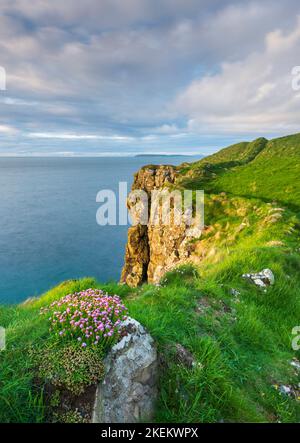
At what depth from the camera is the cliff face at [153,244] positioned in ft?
84.5

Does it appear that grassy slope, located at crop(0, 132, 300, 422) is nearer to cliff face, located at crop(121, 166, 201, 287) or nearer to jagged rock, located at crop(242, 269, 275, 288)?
jagged rock, located at crop(242, 269, 275, 288)

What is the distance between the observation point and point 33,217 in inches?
5659

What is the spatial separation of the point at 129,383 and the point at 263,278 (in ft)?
22.2

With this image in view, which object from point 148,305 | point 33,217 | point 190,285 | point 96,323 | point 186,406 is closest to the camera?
point 186,406

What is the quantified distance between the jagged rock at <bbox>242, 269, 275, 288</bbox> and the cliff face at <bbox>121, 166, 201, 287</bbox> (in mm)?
10713

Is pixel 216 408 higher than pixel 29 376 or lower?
lower

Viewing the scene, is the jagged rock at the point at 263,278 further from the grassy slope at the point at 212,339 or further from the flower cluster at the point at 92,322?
the flower cluster at the point at 92,322

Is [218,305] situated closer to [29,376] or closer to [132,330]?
[132,330]

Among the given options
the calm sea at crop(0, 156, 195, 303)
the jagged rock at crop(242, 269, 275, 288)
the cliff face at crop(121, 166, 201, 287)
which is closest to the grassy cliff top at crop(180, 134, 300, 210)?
the cliff face at crop(121, 166, 201, 287)

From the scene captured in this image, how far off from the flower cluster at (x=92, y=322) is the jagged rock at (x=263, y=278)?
568 cm

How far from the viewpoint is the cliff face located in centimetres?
2576

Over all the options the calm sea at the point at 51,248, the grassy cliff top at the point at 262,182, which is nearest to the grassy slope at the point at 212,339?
the grassy cliff top at the point at 262,182
